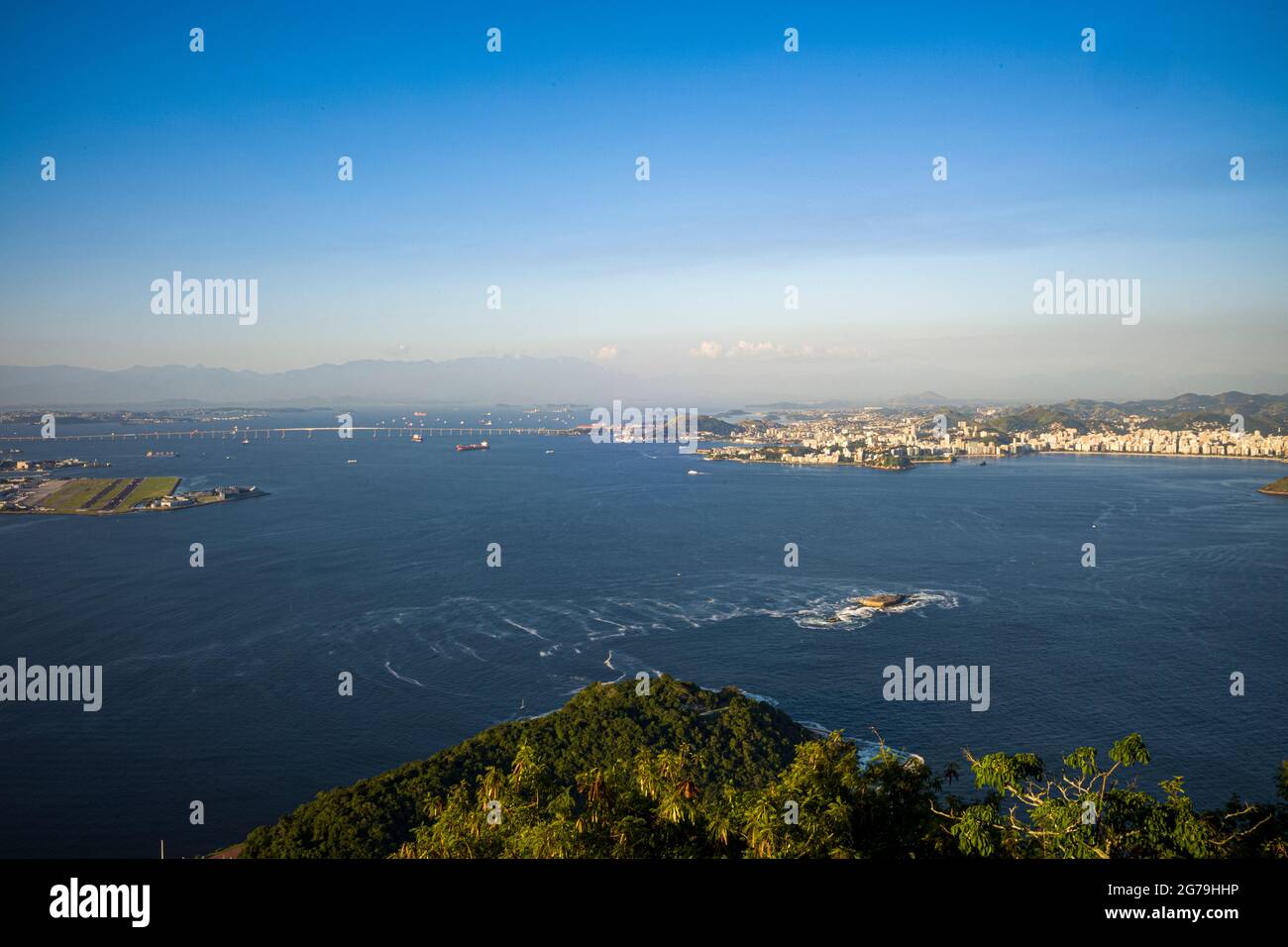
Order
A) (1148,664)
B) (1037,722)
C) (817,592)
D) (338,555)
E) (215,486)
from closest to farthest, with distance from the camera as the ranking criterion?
(1037,722) < (1148,664) < (817,592) < (338,555) < (215,486)

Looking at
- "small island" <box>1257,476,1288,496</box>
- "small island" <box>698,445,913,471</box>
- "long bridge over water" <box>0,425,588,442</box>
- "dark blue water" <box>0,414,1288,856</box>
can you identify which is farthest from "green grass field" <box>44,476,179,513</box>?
"small island" <box>1257,476,1288,496</box>

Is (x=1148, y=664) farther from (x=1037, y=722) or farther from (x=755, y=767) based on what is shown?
(x=755, y=767)

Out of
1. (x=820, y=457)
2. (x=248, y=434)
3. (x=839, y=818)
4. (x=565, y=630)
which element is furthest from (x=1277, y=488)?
(x=248, y=434)

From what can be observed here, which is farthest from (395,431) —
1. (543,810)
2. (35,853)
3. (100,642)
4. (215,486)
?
(543,810)

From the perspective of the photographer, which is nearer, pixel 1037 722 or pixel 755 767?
pixel 755 767

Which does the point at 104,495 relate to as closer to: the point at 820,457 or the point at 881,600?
the point at 881,600

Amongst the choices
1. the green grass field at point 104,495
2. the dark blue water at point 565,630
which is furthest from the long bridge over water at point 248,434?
the dark blue water at point 565,630

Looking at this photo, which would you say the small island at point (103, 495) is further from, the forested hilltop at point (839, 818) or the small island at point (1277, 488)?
the small island at point (1277, 488)
